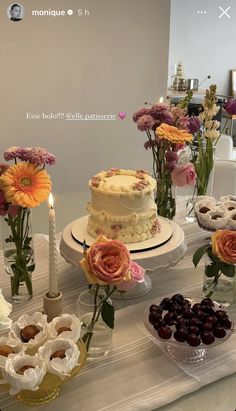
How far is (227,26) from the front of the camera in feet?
16.5

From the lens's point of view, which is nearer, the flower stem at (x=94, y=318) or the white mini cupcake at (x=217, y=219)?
the flower stem at (x=94, y=318)

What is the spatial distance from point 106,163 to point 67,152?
30 centimetres

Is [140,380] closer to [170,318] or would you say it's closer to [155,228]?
[170,318]

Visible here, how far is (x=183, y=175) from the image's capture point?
4.67ft

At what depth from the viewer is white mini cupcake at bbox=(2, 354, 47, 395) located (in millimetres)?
709

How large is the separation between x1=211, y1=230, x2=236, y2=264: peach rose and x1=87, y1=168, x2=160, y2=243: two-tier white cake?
0.77ft

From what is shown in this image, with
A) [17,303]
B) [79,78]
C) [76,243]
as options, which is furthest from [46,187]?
[79,78]

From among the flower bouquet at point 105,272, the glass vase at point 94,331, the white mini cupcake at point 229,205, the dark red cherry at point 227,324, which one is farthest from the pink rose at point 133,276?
the white mini cupcake at point 229,205

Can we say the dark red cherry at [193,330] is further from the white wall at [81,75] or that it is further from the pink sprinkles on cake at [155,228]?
the white wall at [81,75]

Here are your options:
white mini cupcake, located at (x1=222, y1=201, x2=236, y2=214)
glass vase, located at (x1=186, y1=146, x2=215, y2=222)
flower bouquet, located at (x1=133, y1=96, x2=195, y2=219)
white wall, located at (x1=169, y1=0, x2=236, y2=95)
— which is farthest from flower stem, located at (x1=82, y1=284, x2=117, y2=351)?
white wall, located at (x1=169, y1=0, x2=236, y2=95)

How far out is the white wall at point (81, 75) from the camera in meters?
2.67

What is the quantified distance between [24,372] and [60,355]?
0.08 m

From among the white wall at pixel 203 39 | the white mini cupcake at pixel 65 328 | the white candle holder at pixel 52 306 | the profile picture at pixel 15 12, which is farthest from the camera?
the white wall at pixel 203 39

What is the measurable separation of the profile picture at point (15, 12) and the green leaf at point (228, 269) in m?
2.14
